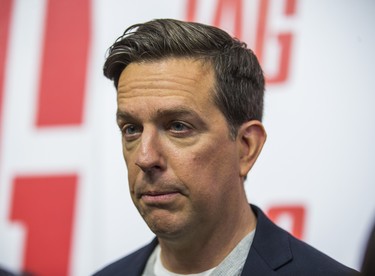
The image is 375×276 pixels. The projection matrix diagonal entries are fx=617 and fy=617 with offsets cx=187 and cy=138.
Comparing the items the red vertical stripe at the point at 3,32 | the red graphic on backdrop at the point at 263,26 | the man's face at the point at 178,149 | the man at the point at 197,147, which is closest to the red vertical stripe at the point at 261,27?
the red graphic on backdrop at the point at 263,26

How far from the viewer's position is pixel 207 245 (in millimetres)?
1563

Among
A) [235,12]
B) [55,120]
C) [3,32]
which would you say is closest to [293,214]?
[235,12]

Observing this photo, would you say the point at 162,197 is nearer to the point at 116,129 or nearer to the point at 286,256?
the point at 286,256

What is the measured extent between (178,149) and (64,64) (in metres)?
1.29

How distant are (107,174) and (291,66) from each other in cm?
83

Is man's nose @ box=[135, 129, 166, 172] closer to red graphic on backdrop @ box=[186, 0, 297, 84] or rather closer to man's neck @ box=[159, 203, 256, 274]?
man's neck @ box=[159, 203, 256, 274]

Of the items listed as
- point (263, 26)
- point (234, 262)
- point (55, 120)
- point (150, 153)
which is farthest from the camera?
point (55, 120)

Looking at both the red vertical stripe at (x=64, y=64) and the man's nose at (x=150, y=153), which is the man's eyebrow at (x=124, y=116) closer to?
the man's nose at (x=150, y=153)

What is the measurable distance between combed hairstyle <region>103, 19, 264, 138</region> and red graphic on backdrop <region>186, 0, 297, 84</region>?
689 millimetres

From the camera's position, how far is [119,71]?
167cm

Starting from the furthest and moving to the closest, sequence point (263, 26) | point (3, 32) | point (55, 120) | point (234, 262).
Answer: point (3, 32)
point (55, 120)
point (263, 26)
point (234, 262)

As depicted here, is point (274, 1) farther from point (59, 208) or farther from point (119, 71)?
point (59, 208)

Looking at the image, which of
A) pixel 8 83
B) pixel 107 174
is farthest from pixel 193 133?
pixel 8 83

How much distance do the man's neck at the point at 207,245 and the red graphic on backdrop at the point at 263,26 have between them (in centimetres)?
85
